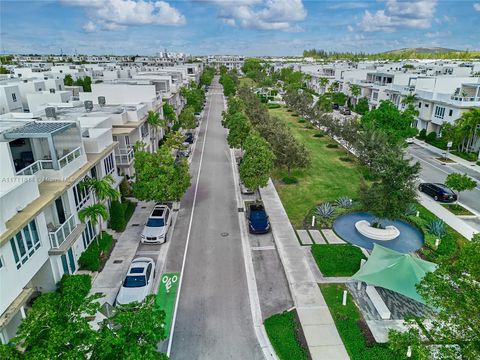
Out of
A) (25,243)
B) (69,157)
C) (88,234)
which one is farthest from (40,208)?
(88,234)

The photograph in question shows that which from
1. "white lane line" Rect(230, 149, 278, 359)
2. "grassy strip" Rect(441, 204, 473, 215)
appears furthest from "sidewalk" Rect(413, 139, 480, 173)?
"white lane line" Rect(230, 149, 278, 359)

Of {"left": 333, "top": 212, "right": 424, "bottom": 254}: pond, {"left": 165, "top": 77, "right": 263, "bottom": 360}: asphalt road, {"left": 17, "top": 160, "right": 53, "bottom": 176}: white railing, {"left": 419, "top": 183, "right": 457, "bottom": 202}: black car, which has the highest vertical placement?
{"left": 17, "top": 160, "right": 53, "bottom": 176}: white railing

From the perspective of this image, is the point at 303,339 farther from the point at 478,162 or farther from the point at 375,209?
the point at 478,162

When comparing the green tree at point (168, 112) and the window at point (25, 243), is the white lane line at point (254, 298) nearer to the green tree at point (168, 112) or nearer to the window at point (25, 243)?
the window at point (25, 243)

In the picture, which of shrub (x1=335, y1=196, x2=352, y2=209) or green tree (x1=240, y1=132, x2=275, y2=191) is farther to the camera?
shrub (x1=335, y1=196, x2=352, y2=209)

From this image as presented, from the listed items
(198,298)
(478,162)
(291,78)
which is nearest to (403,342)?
(198,298)

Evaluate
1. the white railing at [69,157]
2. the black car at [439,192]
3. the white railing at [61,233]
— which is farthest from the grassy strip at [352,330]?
the black car at [439,192]

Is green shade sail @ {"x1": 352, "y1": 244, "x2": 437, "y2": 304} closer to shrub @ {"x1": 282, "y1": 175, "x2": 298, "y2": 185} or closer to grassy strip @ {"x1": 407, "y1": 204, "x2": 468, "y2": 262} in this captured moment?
grassy strip @ {"x1": 407, "y1": 204, "x2": 468, "y2": 262}

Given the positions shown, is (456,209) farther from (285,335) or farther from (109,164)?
(109,164)
